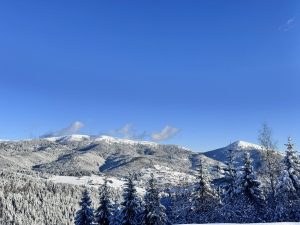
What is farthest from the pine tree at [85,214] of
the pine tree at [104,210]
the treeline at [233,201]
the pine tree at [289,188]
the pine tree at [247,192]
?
the pine tree at [289,188]

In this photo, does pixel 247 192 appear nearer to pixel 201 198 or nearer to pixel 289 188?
pixel 289 188

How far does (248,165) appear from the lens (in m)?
54.9

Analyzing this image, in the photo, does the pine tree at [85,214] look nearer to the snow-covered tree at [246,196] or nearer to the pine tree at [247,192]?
the snow-covered tree at [246,196]

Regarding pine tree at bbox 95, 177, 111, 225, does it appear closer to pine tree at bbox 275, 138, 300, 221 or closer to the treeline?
the treeline

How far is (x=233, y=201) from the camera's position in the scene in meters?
57.1

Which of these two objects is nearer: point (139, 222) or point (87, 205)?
point (139, 222)

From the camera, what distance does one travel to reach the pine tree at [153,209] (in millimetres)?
54672

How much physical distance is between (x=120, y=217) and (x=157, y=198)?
6.47m

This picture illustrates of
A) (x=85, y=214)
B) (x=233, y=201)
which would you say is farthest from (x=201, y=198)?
(x=85, y=214)

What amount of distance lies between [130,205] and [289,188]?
839 inches

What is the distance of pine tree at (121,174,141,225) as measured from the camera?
5744cm

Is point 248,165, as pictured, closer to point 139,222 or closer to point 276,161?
point 276,161

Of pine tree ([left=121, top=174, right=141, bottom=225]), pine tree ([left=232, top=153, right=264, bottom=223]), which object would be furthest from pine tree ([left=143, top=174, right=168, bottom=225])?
pine tree ([left=232, top=153, right=264, bottom=223])

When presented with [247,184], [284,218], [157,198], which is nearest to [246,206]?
[247,184]
